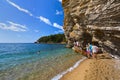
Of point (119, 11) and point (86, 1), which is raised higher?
point (86, 1)

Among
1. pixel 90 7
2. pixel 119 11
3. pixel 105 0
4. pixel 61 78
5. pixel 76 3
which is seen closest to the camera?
pixel 119 11

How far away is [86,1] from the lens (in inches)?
624

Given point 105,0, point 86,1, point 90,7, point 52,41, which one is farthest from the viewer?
point 52,41

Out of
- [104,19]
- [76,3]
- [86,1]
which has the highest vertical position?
[76,3]

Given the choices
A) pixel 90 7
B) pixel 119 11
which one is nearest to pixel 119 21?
pixel 119 11

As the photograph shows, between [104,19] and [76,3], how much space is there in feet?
34.0

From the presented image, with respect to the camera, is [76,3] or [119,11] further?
[76,3]

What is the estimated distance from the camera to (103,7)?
11.6m

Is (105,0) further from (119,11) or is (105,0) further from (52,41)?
(52,41)

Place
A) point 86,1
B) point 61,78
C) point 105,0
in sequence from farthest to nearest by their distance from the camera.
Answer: point 86,1 < point 105,0 < point 61,78

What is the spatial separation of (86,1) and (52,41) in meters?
130

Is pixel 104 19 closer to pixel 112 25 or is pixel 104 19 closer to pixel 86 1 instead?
pixel 112 25

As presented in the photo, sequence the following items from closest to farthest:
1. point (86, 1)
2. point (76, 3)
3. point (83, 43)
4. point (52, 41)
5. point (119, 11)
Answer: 1. point (119, 11)
2. point (86, 1)
3. point (76, 3)
4. point (83, 43)
5. point (52, 41)

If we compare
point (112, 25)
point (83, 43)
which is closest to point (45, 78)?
point (112, 25)
